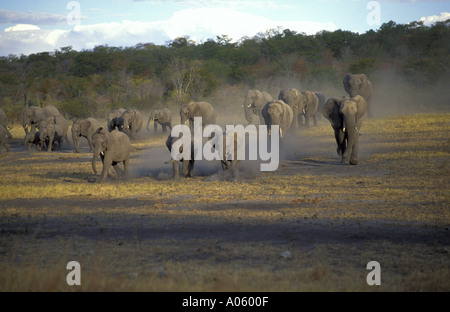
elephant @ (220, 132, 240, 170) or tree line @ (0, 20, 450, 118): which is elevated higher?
tree line @ (0, 20, 450, 118)

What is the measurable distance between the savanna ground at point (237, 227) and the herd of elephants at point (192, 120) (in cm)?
70

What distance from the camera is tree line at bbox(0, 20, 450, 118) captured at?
4172cm

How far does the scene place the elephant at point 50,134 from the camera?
25.1 metres

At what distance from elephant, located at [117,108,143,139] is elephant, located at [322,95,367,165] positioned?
12998 millimetres

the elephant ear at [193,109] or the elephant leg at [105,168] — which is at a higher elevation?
the elephant ear at [193,109]

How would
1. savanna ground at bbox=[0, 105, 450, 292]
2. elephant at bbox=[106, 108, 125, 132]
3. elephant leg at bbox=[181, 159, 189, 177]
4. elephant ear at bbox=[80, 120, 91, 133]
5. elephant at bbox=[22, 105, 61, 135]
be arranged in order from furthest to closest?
elephant at bbox=[22, 105, 61, 135] → elephant at bbox=[106, 108, 125, 132] → elephant ear at bbox=[80, 120, 91, 133] → elephant leg at bbox=[181, 159, 189, 177] → savanna ground at bbox=[0, 105, 450, 292]

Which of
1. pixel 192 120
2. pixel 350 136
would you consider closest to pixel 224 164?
pixel 350 136

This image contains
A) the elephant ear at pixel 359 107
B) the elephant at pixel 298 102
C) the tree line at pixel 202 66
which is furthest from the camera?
the tree line at pixel 202 66

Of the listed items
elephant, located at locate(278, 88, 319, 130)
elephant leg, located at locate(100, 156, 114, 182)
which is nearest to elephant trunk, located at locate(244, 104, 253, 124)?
elephant, located at locate(278, 88, 319, 130)

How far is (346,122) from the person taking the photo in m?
16.6

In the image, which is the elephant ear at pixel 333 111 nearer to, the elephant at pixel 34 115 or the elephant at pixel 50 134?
the elephant at pixel 50 134

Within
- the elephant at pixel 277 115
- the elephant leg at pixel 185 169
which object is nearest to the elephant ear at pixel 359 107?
the elephant at pixel 277 115

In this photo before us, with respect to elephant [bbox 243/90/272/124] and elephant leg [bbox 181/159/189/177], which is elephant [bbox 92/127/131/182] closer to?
elephant leg [bbox 181/159/189/177]

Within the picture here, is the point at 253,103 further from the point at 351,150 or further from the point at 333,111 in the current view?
the point at 351,150
